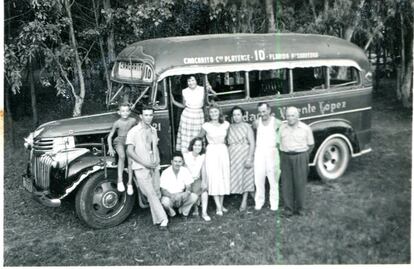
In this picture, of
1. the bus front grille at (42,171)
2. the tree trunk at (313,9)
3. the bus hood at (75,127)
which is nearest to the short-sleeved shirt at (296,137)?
the bus hood at (75,127)

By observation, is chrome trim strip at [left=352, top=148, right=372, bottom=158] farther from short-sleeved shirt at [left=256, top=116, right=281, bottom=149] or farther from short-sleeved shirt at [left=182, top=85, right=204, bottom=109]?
short-sleeved shirt at [left=182, top=85, right=204, bottom=109]

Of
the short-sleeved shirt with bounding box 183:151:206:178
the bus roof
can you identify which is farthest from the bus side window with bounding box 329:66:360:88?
the short-sleeved shirt with bounding box 183:151:206:178

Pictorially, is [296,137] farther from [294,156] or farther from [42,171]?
[42,171]

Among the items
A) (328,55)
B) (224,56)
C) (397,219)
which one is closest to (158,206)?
(224,56)

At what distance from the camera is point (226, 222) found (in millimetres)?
5801

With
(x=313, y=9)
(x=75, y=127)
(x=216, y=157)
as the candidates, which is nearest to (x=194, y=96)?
(x=216, y=157)

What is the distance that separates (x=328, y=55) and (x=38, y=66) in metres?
6.15

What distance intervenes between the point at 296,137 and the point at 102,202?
8.58 ft

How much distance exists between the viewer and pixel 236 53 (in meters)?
6.26

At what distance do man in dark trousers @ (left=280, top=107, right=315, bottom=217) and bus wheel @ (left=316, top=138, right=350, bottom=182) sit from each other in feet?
4.11

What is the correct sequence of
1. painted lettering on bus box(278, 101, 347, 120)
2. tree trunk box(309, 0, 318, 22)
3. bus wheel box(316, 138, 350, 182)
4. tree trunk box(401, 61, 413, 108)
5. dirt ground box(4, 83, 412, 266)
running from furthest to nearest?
tree trunk box(401, 61, 413, 108) → tree trunk box(309, 0, 318, 22) → bus wheel box(316, 138, 350, 182) → painted lettering on bus box(278, 101, 347, 120) → dirt ground box(4, 83, 412, 266)

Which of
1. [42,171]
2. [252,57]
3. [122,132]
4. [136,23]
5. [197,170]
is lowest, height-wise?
[197,170]

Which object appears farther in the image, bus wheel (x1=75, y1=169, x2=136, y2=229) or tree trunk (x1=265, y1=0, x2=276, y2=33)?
tree trunk (x1=265, y1=0, x2=276, y2=33)

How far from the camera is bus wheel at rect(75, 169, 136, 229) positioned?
5660 mm
